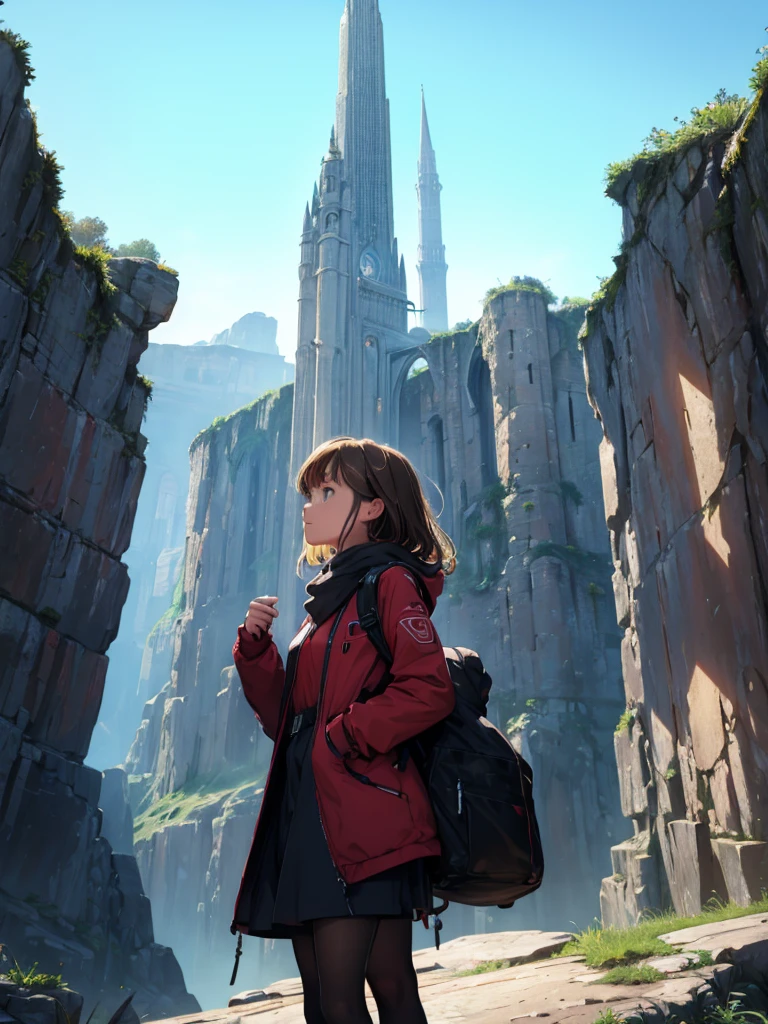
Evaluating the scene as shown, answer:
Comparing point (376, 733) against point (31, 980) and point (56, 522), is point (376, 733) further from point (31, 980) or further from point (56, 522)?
point (56, 522)

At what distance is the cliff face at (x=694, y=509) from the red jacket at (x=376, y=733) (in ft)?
18.7

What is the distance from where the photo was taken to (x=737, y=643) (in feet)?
25.1

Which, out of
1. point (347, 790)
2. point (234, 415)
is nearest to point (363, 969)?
point (347, 790)

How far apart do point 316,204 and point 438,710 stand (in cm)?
5018

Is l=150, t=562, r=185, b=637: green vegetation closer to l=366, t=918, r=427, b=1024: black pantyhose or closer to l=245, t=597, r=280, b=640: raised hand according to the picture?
l=245, t=597, r=280, b=640: raised hand

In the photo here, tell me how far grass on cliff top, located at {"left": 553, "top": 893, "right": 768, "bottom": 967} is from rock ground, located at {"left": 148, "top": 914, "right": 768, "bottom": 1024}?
0.34 feet

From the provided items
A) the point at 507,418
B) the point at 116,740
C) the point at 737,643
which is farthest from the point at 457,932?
the point at 116,740

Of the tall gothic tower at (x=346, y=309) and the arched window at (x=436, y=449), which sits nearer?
the arched window at (x=436, y=449)

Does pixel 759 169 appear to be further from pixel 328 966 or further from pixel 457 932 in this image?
pixel 457 932

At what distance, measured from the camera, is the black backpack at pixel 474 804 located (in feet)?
7.15

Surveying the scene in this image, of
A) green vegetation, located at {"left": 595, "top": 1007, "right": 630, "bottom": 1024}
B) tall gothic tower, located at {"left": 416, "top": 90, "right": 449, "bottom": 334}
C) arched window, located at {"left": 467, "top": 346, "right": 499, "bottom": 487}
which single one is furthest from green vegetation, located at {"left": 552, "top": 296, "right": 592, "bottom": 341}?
tall gothic tower, located at {"left": 416, "top": 90, "right": 449, "bottom": 334}

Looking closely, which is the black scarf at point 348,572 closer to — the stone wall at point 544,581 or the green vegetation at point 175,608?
the stone wall at point 544,581

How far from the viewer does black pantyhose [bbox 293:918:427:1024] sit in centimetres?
207

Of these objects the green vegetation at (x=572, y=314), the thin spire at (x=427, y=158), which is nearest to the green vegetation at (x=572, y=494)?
the green vegetation at (x=572, y=314)
